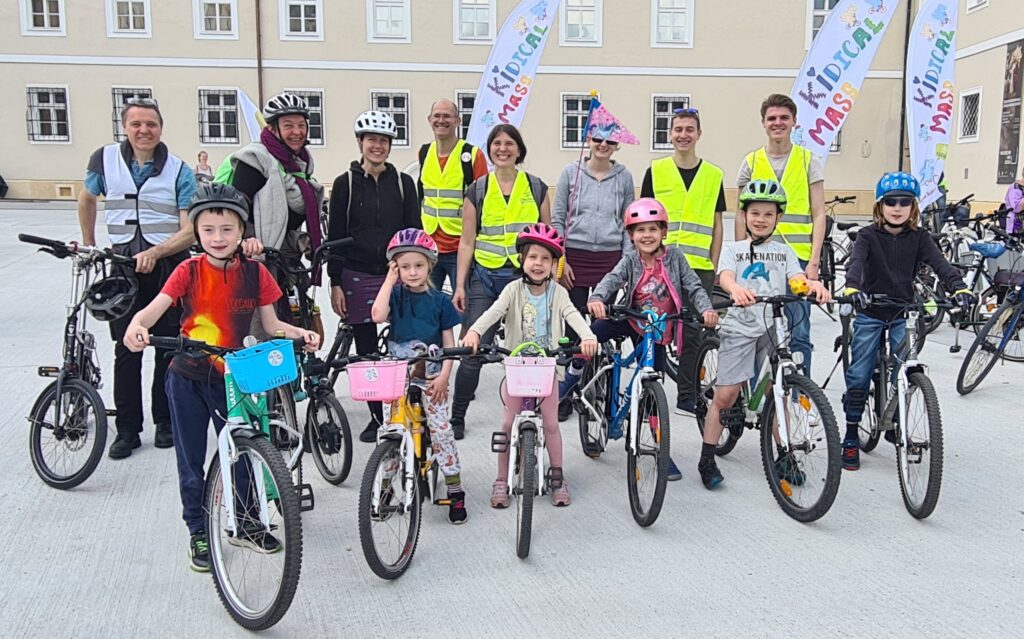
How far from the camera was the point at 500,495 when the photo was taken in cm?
439

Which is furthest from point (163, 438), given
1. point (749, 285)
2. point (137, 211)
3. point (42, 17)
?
point (42, 17)

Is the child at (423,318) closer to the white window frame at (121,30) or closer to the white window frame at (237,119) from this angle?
the white window frame at (237,119)

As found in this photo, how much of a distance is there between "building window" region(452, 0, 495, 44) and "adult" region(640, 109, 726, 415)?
25147 millimetres

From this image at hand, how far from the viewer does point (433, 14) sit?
1142 inches

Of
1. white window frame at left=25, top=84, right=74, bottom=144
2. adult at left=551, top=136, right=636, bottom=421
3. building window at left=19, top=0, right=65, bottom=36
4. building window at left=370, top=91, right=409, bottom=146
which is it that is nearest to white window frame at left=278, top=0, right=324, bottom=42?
building window at left=370, top=91, right=409, bottom=146

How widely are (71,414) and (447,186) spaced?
113 inches

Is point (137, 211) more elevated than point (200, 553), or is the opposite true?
point (137, 211)

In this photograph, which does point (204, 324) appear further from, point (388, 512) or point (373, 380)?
point (388, 512)

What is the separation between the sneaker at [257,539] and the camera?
3268 mm

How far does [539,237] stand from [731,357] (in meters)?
1.23

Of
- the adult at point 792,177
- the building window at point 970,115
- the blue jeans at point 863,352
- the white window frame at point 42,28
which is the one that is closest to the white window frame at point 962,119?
the building window at point 970,115

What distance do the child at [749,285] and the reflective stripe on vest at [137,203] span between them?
10.5ft

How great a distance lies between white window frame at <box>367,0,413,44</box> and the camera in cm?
2889

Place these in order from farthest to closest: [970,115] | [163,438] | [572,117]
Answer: [572,117], [970,115], [163,438]
